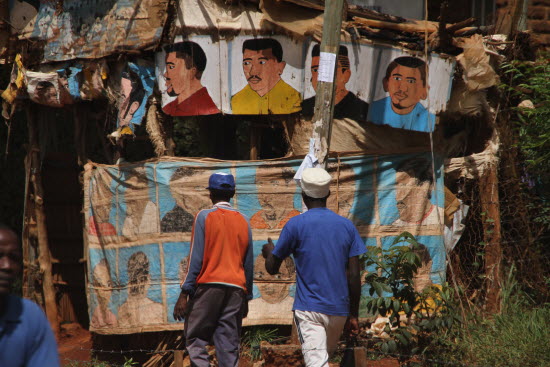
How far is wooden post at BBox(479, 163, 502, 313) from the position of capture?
25.2ft

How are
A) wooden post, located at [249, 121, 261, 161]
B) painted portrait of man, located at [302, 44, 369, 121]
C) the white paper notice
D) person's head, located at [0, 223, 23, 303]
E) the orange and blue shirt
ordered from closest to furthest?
person's head, located at [0, 223, 23, 303]
the orange and blue shirt
the white paper notice
painted portrait of man, located at [302, 44, 369, 121]
wooden post, located at [249, 121, 261, 161]

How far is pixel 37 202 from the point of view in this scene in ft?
30.0

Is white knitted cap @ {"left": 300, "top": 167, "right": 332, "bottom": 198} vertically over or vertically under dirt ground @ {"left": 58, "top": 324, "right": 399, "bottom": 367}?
over

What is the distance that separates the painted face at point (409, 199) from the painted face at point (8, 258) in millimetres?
5087

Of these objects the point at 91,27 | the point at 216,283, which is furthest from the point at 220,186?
the point at 91,27

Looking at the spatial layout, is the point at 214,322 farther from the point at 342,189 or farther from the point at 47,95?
the point at 47,95

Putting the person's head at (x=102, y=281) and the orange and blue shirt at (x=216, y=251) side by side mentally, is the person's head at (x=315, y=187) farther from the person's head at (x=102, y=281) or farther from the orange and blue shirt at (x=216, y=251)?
the person's head at (x=102, y=281)

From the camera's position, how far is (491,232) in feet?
25.5

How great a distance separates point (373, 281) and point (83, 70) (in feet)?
14.2

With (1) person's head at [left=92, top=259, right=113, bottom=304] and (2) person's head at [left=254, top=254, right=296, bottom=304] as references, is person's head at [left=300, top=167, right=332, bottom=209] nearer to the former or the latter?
(2) person's head at [left=254, top=254, right=296, bottom=304]

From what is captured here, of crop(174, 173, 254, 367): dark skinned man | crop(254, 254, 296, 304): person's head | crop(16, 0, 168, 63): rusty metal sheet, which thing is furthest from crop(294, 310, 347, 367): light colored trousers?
crop(16, 0, 168, 63): rusty metal sheet

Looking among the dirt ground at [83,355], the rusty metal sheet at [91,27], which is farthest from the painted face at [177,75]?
the dirt ground at [83,355]

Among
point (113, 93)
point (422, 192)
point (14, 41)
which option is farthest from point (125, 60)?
point (422, 192)

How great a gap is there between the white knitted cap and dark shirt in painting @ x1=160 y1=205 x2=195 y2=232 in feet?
9.87
